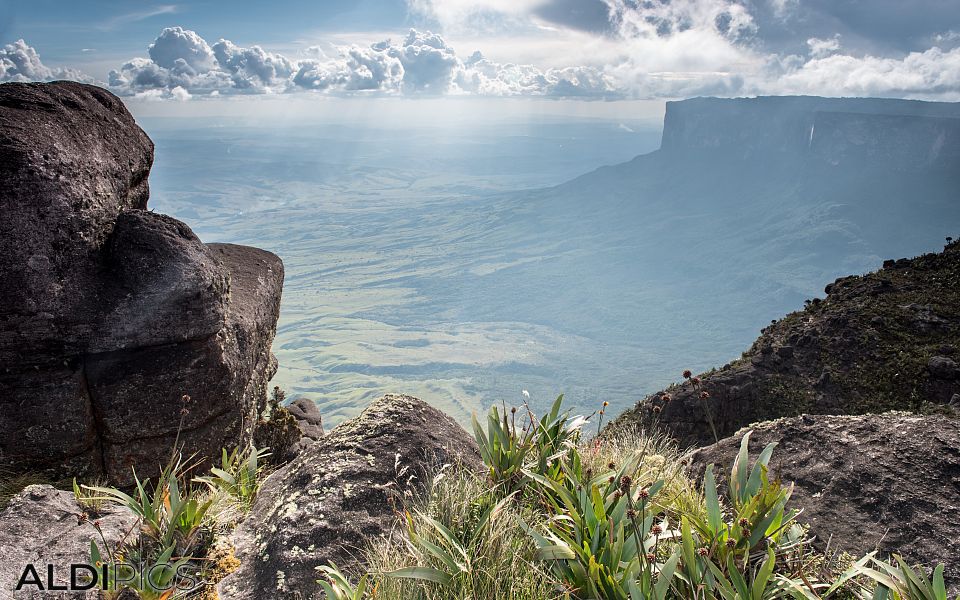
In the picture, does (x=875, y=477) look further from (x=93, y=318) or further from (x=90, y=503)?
(x=93, y=318)

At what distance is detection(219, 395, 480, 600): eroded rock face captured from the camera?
424 centimetres

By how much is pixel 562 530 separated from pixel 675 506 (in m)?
1.02

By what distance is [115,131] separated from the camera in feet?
28.2

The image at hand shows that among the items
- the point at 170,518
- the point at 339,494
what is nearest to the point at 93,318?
the point at 170,518

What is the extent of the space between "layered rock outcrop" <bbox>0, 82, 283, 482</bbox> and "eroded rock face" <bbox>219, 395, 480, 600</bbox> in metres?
2.40

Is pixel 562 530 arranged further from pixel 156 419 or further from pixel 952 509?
pixel 156 419

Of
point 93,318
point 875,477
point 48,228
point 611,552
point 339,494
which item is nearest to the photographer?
point 611,552

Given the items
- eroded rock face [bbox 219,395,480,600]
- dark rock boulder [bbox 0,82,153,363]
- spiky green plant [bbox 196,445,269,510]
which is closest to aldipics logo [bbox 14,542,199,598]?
eroded rock face [bbox 219,395,480,600]

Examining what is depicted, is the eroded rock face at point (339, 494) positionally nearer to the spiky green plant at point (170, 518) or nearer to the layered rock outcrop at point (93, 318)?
the spiky green plant at point (170, 518)

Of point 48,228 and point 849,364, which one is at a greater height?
point 48,228

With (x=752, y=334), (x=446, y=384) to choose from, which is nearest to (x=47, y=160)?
(x=446, y=384)

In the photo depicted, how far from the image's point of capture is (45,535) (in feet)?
14.4

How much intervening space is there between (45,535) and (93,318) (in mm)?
3275

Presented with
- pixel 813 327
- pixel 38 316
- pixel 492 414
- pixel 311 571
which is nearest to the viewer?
pixel 311 571
